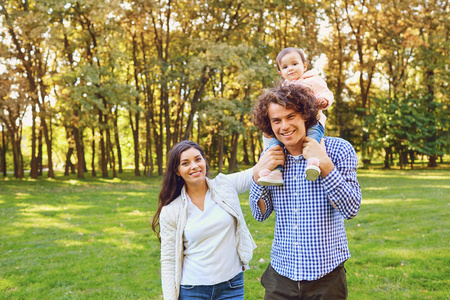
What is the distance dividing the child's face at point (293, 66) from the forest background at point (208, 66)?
16520 mm

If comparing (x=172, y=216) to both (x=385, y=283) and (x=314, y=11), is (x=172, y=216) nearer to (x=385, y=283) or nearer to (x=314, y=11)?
(x=385, y=283)

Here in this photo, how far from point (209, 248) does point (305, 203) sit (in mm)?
1032

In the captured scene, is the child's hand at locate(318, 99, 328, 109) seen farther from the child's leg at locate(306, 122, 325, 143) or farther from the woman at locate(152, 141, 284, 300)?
the woman at locate(152, 141, 284, 300)

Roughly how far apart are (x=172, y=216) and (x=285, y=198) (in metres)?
1.04

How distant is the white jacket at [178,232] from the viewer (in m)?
2.95

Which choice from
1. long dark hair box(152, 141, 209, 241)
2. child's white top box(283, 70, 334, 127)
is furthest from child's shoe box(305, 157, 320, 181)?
long dark hair box(152, 141, 209, 241)

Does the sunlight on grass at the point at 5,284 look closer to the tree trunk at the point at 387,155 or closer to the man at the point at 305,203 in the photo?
the man at the point at 305,203

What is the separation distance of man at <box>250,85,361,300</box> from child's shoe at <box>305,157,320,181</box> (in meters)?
0.04

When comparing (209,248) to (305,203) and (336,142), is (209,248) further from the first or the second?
(336,142)

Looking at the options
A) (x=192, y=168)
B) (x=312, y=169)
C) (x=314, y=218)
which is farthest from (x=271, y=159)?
(x=192, y=168)

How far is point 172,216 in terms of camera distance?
3.02 meters

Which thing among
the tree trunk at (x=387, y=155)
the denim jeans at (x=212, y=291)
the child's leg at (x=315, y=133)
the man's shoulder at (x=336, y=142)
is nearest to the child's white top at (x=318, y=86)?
the child's leg at (x=315, y=133)

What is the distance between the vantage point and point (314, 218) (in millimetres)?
2264

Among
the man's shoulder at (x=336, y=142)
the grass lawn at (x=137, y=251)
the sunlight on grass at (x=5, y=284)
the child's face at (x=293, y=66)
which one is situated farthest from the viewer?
the sunlight on grass at (x=5, y=284)
